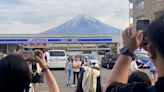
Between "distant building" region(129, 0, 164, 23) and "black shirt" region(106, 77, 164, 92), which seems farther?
"distant building" region(129, 0, 164, 23)

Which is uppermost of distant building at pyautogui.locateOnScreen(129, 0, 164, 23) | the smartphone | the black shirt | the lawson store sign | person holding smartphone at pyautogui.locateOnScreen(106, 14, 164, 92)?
distant building at pyautogui.locateOnScreen(129, 0, 164, 23)

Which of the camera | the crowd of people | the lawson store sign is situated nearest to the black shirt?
the crowd of people

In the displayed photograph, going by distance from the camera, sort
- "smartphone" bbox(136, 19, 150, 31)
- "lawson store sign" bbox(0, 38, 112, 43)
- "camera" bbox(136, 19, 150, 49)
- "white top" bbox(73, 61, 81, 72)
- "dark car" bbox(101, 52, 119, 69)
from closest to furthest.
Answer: "camera" bbox(136, 19, 150, 49) → "smartphone" bbox(136, 19, 150, 31) → "white top" bbox(73, 61, 81, 72) → "dark car" bbox(101, 52, 119, 69) → "lawson store sign" bbox(0, 38, 112, 43)

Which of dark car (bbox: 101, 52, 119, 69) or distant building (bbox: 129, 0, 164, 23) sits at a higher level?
distant building (bbox: 129, 0, 164, 23)

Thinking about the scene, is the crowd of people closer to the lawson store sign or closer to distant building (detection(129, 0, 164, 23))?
the lawson store sign

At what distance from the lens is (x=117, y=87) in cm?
267

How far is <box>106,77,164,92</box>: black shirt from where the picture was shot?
2.43 meters

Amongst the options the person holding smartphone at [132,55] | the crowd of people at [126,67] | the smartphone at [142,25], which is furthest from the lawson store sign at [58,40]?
the person holding smartphone at [132,55]

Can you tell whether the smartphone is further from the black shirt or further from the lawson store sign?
the lawson store sign

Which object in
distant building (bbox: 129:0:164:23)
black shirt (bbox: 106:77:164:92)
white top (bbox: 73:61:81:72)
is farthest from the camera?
distant building (bbox: 129:0:164:23)

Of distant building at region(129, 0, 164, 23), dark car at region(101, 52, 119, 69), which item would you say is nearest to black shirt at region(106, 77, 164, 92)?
dark car at region(101, 52, 119, 69)

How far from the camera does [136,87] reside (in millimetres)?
2551

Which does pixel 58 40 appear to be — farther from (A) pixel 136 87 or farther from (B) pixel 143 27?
(A) pixel 136 87

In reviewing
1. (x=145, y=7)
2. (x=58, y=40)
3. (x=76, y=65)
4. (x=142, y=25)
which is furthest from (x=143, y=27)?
(x=145, y=7)
